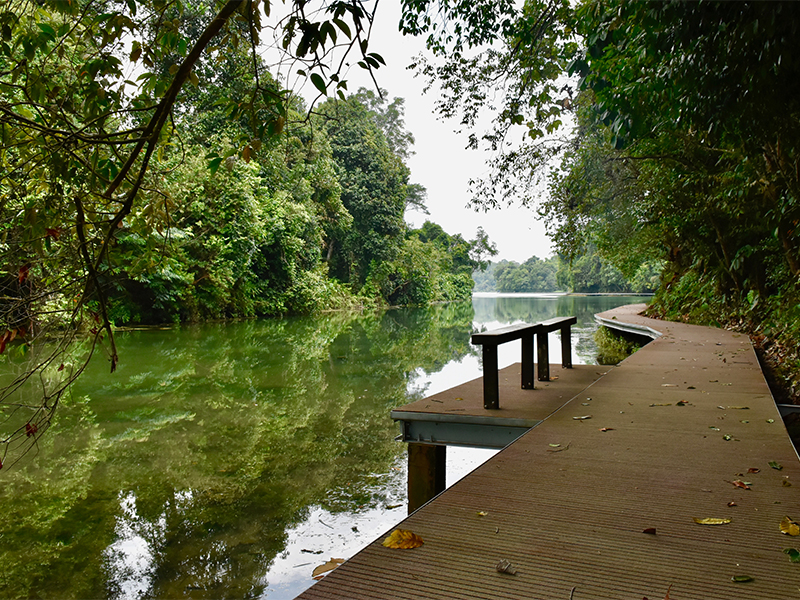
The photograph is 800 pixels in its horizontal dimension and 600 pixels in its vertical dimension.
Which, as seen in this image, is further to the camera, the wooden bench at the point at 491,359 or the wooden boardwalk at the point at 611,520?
the wooden bench at the point at 491,359

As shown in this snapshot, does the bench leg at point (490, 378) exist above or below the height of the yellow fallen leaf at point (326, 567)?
above

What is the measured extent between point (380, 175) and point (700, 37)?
2508 cm

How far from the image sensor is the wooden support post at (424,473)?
11.7ft

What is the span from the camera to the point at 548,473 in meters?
2.41

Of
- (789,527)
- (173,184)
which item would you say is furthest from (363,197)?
(789,527)

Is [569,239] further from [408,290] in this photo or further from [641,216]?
[408,290]

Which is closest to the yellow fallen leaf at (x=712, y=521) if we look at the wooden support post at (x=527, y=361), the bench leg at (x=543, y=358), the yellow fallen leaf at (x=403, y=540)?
the yellow fallen leaf at (x=403, y=540)

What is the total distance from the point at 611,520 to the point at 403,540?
0.72 meters

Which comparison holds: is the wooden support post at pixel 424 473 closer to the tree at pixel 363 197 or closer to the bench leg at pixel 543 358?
the bench leg at pixel 543 358

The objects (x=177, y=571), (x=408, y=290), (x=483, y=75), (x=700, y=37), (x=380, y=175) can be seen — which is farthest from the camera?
(x=408, y=290)

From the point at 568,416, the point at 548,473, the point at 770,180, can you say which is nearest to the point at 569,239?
the point at 770,180

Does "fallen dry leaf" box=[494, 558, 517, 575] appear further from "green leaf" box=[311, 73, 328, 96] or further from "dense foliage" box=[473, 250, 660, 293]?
"dense foliage" box=[473, 250, 660, 293]

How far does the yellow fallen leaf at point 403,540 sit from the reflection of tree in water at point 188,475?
1.27 metres

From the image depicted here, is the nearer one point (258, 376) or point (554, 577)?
point (554, 577)
